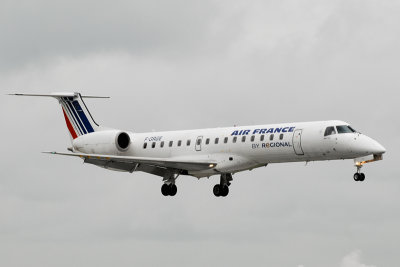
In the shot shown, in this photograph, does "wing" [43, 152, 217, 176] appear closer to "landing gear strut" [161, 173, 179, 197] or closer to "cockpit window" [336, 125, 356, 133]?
"landing gear strut" [161, 173, 179, 197]

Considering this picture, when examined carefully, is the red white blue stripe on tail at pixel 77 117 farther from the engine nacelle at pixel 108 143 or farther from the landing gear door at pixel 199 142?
the landing gear door at pixel 199 142

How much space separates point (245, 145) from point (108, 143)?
948 centimetres

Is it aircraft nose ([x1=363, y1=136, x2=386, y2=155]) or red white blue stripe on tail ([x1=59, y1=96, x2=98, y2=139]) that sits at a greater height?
red white blue stripe on tail ([x1=59, y1=96, x2=98, y2=139])

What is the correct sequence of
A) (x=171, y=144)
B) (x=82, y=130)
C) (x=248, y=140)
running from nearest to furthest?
(x=248, y=140)
(x=171, y=144)
(x=82, y=130)

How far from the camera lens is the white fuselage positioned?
170ft

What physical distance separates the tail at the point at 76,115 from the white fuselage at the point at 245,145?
1.26 m

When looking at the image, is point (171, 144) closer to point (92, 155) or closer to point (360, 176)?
point (92, 155)

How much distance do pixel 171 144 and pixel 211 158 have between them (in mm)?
3591

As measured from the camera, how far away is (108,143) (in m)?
60.4

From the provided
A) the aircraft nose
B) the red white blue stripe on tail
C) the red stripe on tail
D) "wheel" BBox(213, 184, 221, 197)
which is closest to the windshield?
the aircraft nose

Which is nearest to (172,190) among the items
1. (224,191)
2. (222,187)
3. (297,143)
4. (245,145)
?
(222,187)

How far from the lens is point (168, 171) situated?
57.9 meters

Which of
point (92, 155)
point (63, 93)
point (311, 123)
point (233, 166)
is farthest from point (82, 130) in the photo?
point (311, 123)

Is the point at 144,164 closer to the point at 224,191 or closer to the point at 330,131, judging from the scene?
the point at 224,191
